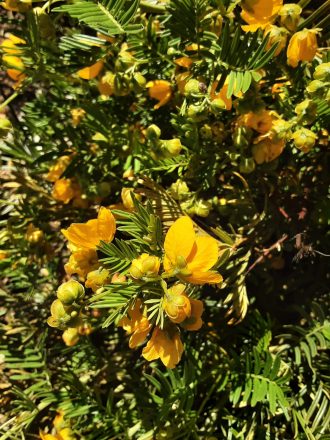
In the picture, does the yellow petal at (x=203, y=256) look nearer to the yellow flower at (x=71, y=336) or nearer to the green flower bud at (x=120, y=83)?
the green flower bud at (x=120, y=83)

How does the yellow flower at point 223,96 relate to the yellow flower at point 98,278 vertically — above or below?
above

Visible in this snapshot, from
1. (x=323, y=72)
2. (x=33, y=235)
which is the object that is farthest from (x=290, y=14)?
(x=33, y=235)

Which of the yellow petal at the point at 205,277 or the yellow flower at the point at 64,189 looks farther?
the yellow flower at the point at 64,189

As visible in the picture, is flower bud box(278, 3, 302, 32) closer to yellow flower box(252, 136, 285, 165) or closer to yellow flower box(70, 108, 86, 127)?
yellow flower box(252, 136, 285, 165)

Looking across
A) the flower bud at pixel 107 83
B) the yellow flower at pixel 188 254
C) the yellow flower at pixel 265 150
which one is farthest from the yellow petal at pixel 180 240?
the flower bud at pixel 107 83

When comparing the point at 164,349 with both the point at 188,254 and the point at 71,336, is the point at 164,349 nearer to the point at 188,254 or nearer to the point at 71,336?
the point at 188,254

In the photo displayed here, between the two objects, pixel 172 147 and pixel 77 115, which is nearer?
pixel 172 147

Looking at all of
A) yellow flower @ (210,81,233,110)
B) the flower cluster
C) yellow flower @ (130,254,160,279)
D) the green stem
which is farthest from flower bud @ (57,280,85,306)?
the green stem

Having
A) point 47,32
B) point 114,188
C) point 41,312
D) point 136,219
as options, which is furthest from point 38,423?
→ point 47,32

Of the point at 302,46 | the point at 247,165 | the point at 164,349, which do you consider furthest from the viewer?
the point at 247,165
